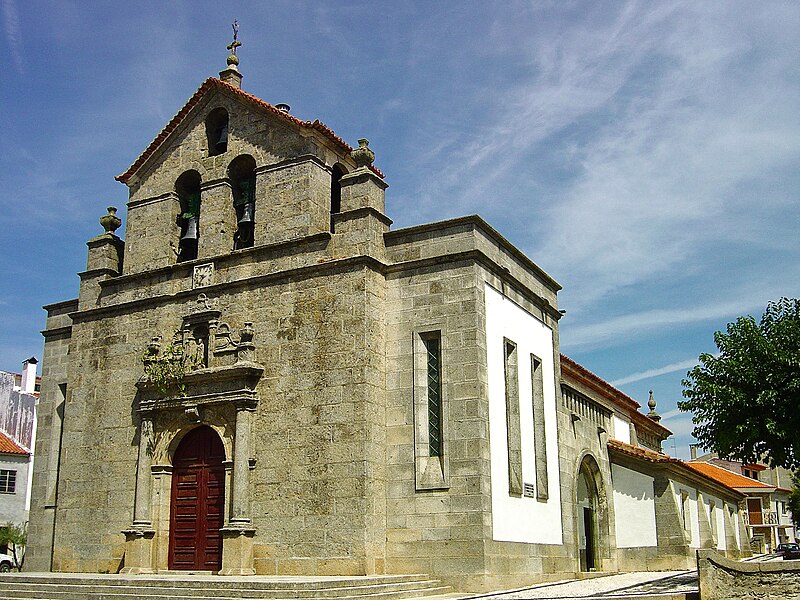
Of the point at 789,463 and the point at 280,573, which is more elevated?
the point at 789,463

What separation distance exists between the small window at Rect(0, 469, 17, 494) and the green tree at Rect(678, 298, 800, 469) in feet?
97.6

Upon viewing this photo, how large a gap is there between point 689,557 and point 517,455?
8543 mm

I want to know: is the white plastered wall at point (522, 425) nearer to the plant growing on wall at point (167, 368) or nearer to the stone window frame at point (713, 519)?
the plant growing on wall at point (167, 368)

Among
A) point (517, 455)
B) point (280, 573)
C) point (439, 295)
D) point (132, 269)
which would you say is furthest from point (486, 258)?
point (132, 269)

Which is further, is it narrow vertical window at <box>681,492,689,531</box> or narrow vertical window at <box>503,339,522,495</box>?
narrow vertical window at <box>681,492,689,531</box>

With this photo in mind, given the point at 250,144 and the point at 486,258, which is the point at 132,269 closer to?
the point at 250,144

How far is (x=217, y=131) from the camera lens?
20406mm

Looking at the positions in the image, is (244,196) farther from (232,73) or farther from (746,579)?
(746,579)

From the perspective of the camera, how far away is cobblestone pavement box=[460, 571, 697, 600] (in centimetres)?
1401

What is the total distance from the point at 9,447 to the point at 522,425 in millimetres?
27684

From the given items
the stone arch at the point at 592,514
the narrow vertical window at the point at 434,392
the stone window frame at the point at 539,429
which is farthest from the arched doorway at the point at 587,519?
the narrow vertical window at the point at 434,392

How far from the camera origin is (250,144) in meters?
19.2

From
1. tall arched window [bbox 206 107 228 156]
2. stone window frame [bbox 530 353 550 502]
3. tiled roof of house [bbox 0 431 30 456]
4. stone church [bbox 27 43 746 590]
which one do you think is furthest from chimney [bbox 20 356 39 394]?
stone window frame [bbox 530 353 550 502]

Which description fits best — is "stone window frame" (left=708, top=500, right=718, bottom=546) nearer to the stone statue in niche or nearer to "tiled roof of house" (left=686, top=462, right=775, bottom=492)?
the stone statue in niche
